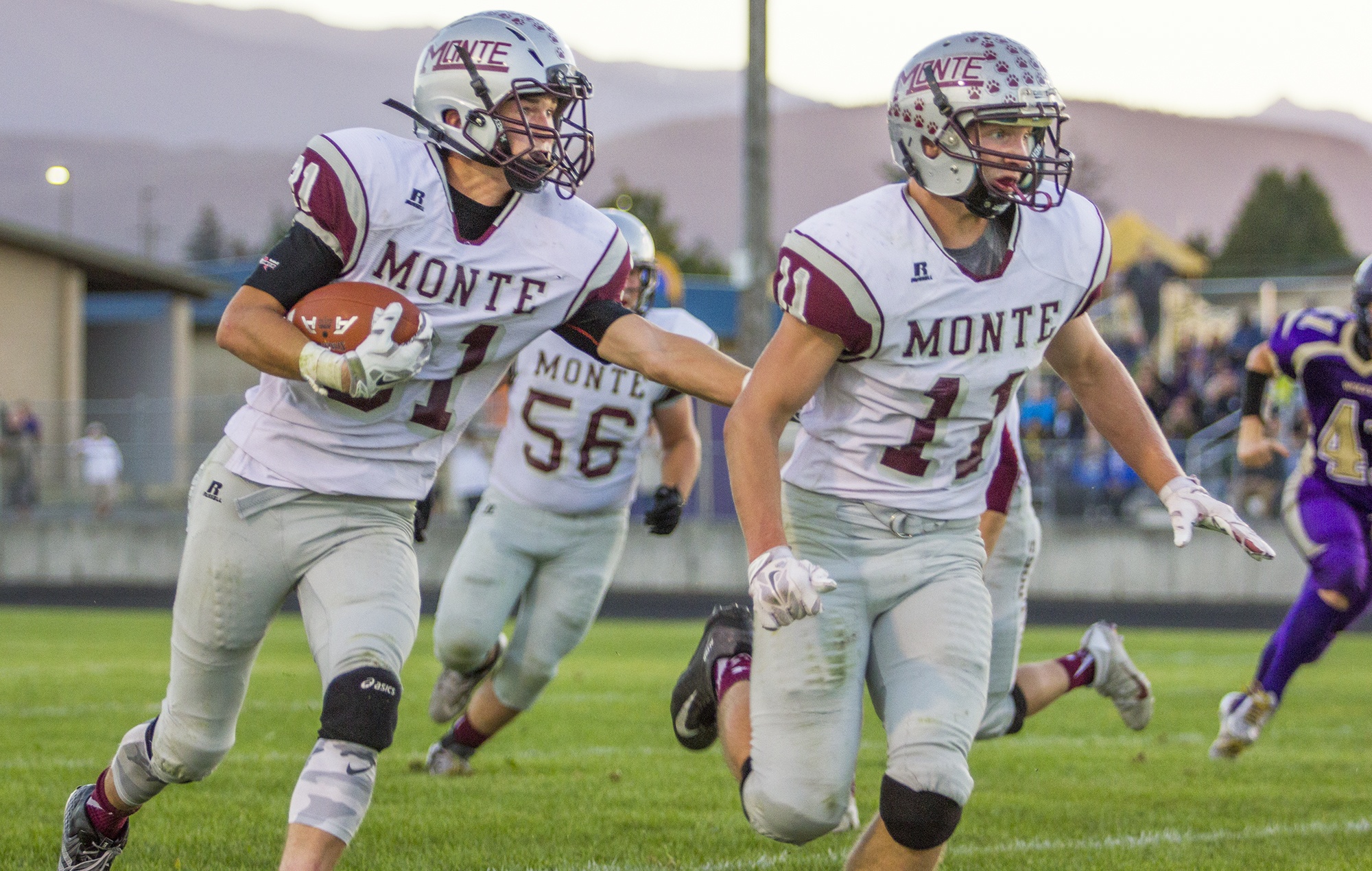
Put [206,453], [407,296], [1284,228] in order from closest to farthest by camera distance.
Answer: [407,296]
[206,453]
[1284,228]

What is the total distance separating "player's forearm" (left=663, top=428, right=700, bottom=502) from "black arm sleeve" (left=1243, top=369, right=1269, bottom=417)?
238cm

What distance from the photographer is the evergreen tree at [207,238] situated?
113 meters

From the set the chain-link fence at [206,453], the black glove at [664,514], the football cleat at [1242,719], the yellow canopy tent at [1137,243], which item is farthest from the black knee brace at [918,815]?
the yellow canopy tent at [1137,243]

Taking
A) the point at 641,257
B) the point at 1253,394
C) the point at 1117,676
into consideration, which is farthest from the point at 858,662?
the point at 1253,394

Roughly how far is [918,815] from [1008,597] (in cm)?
161

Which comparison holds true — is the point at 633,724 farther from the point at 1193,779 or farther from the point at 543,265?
the point at 543,265

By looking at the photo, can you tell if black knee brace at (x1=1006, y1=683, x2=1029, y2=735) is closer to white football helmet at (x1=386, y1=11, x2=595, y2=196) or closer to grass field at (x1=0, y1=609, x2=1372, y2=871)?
grass field at (x1=0, y1=609, x2=1372, y2=871)

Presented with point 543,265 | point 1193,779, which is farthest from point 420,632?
point 543,265

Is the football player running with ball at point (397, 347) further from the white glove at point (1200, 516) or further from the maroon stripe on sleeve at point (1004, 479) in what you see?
the maroon stripe on sleeve at point (1004, 479)

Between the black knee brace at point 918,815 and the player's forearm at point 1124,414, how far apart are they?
1029 millimetres

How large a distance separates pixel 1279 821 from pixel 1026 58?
2788 millimetres

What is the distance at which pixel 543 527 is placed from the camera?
5828mm

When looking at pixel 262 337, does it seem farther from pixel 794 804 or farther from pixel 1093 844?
pixel 1093 844

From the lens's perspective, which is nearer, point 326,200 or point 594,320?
point 326,200
